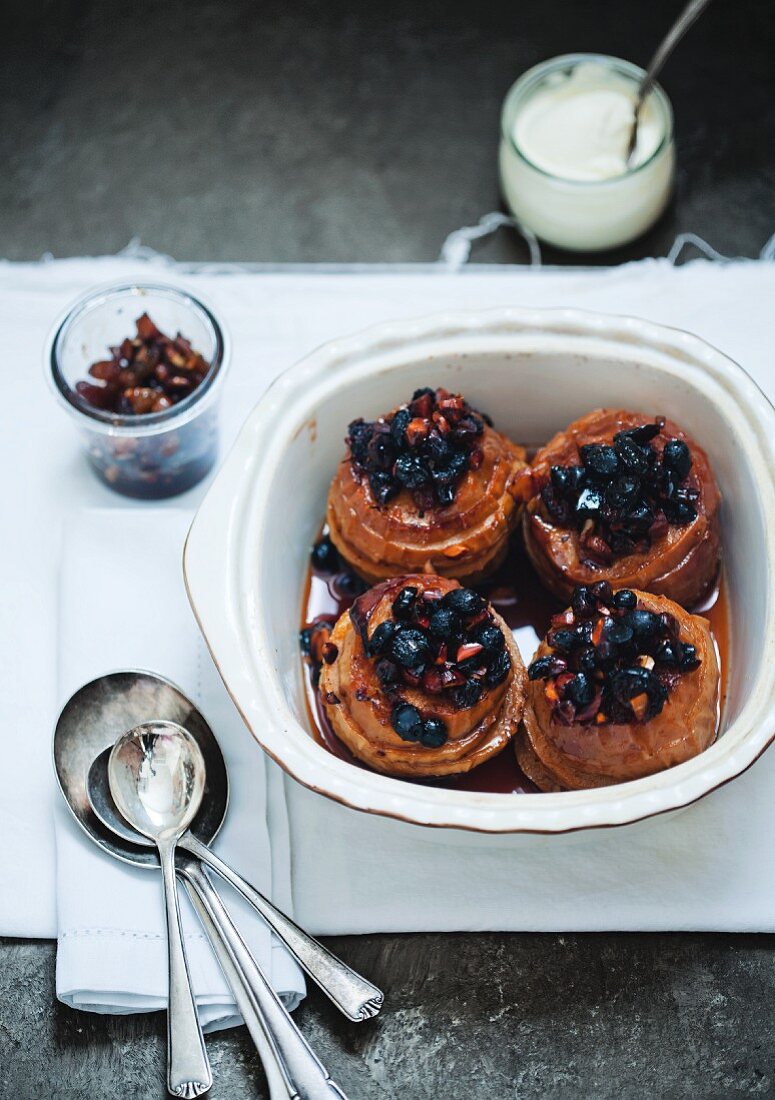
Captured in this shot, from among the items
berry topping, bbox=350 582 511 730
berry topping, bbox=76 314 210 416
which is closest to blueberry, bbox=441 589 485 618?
berry topping, bbox=350 582 511 730

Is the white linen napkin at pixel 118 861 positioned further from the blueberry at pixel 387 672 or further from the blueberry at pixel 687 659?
the blueberry at pixel 687 659

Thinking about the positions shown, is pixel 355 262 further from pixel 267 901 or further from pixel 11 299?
pixel 267 901

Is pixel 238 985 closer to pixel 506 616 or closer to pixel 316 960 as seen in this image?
pixel 316 960

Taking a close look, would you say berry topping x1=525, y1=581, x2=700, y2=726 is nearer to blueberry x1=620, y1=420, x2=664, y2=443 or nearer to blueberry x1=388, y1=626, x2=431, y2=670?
blueberry x1=388, y1=626, x2=431, y2=670

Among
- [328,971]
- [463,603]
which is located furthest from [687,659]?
[328,971]

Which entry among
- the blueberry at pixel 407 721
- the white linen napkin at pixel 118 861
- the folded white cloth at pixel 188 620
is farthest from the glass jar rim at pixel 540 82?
the blueberry at pixel 407 721

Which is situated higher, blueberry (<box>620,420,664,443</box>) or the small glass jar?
blueberry (<box>620,420,664,443</box>)
